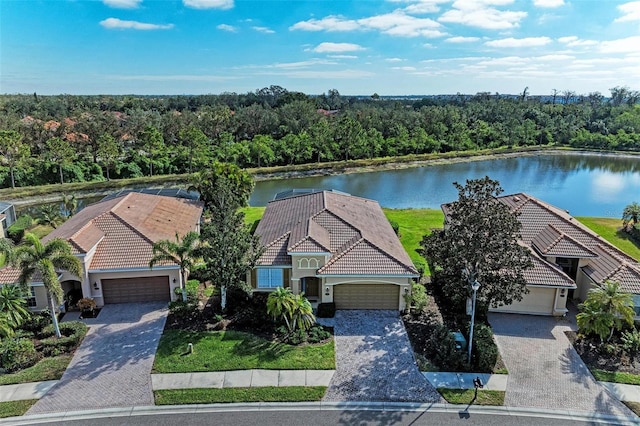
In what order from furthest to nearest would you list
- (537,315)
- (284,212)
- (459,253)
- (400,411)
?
(284,212) < (537,315) < (459,253) < (400,411)

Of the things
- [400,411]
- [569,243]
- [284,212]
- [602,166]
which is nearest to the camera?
[400,411]

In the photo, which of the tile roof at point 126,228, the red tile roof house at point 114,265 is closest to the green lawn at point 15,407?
the red tile roof house at point 114,265

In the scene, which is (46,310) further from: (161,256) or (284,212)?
(284,212)

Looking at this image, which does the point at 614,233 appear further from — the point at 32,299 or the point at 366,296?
the point at 32,299

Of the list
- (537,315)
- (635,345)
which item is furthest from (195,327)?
(635,345)

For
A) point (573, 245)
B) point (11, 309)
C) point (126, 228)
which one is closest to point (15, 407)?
point (11, 309)

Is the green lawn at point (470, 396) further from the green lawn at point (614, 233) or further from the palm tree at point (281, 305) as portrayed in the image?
the green lawn at point (614, 233)

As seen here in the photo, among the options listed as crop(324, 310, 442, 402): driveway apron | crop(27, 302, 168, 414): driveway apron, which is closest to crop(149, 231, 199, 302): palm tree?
crop(27, 302, 168, 414): driveway apron

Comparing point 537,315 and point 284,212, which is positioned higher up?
point 284,212
